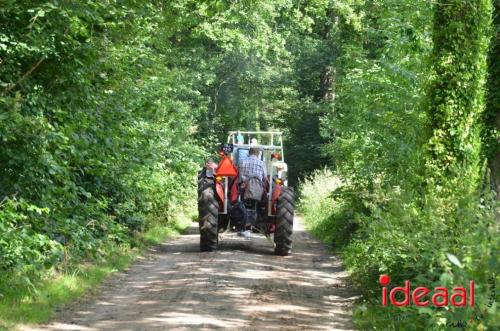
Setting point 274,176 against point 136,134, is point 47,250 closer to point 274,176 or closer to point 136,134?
point 136,134

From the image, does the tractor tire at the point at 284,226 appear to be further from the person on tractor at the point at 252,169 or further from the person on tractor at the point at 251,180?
the person on tractor at the point at 252,169

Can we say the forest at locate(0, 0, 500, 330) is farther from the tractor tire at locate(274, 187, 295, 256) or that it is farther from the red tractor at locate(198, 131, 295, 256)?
the red tractor at locate(198, 131, 295, 256)

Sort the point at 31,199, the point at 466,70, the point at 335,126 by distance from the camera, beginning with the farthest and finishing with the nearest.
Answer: the point at 335,126 < the point at 466,70 < the point at 31,199

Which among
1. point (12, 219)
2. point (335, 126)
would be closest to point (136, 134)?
point (12, 219)

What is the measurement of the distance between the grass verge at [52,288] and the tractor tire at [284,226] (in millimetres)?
2536

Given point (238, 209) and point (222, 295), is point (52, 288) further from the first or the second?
point (238, 209)

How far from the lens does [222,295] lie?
9.76 m

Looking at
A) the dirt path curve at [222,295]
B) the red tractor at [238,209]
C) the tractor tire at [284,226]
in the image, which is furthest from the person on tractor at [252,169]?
the dirt path curve at [222,295]

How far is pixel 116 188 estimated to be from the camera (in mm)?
13594

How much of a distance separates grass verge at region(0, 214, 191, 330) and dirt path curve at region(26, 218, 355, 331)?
7.9 inches

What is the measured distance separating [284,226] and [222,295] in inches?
181

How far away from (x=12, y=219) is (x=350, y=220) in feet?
28.6

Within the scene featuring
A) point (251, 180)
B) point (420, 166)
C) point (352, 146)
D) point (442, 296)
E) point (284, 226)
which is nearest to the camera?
point (442, 296)

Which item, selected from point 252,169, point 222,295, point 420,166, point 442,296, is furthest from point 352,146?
point 442,296
